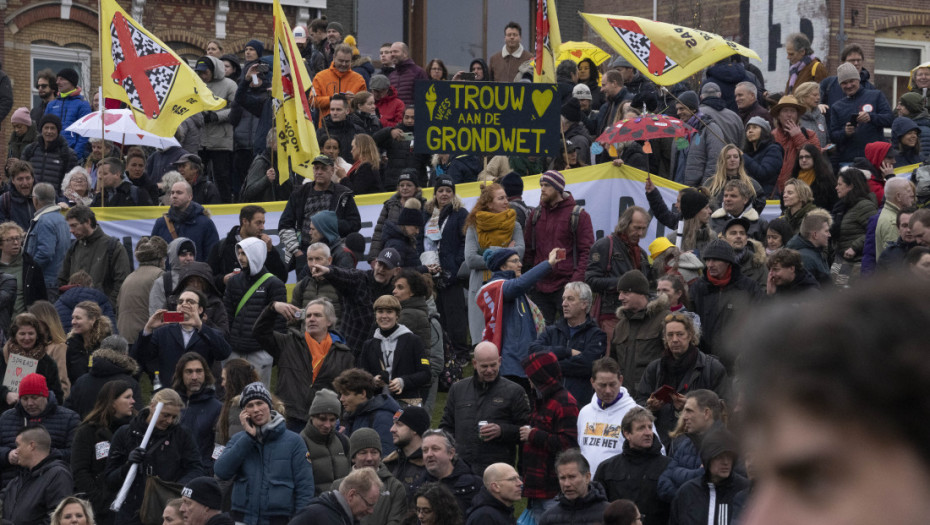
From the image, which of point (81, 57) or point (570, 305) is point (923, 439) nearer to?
point (570, 305)

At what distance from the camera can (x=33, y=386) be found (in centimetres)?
997

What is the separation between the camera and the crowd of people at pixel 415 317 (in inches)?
342

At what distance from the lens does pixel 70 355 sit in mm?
11344

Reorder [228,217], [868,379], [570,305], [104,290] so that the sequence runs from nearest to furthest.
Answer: [868,379], [570,305], [104,290], [228,217]

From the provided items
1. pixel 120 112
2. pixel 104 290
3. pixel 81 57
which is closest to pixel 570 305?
pixel 104 290

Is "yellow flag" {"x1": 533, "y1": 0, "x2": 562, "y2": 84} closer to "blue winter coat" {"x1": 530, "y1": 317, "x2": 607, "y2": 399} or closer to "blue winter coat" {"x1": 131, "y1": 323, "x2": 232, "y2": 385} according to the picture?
"blue winter coat" {"x1": 530, "y1": 317, "x2": 607, "y2": 399}

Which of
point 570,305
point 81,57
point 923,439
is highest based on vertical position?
point 81,57

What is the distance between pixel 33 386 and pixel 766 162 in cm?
770

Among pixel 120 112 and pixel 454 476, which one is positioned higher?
pixel 120 112

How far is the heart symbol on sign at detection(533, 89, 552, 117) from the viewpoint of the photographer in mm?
12836

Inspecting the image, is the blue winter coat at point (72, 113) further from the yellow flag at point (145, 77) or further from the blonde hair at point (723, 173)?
the blonde hair at point (723, 173)

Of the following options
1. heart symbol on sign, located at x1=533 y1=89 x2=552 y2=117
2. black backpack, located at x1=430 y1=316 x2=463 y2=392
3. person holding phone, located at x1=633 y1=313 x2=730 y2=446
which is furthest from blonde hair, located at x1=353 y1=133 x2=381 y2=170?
person holding phone, located at x1=633 y1=313 x2=730 y2=446

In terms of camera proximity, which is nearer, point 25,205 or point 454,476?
point 454,476

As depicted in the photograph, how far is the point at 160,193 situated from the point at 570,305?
743 centimetres
